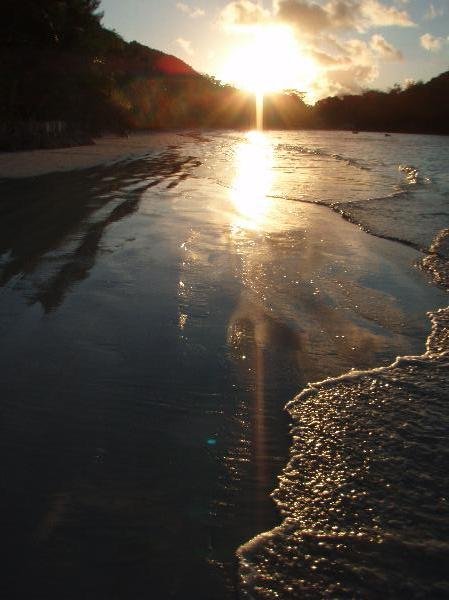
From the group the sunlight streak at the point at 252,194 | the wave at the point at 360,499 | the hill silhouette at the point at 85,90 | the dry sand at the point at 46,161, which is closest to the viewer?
the wave at the point at 360,499

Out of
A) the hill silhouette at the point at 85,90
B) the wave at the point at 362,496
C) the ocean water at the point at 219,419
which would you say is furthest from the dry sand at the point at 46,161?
the wave at the point at 362,496

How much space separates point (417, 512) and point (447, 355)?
1.65 meters

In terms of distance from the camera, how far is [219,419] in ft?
9.00

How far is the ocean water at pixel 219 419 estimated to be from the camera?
187 cm

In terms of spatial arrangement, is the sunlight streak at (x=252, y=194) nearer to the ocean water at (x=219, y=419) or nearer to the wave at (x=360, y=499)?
the ocean water at (x=219, y=419)

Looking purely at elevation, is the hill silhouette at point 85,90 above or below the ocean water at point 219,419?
above

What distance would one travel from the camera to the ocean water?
1871 millimetres

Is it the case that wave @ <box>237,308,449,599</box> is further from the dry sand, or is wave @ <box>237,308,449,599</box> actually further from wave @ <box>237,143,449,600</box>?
the dry sand

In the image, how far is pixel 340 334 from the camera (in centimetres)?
385

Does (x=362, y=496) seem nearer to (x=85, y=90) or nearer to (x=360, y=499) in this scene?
(x=360, y=499)

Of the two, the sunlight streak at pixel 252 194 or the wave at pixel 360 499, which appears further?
the sunlight streak at pixel 252 194

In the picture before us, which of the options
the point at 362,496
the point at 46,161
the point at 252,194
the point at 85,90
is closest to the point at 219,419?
the point at 362,496

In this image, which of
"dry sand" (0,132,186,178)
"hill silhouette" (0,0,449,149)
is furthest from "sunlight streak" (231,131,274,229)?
"hill silhouette" (0,0,449,149)

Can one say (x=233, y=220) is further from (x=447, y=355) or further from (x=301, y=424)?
(x=301, y=424)
